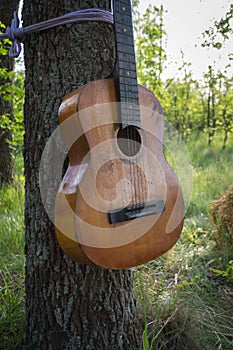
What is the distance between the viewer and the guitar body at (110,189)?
117 centimetres

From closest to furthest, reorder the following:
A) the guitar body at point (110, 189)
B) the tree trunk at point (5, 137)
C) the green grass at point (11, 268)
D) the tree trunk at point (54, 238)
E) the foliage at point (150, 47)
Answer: the guitar body at point (110, 189)
the tree trunk at point (54, 238)
the green grass at point (11, 268)
the tree trunk at point (5, 137)
the foliage at point (150, 47)

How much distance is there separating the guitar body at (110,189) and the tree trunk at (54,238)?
0.85 feet

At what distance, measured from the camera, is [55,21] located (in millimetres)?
1403

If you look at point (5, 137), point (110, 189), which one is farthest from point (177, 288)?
point (5, 137)

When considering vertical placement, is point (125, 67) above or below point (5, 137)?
below

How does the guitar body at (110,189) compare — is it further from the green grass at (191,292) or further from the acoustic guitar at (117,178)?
the green grass at (191,292)

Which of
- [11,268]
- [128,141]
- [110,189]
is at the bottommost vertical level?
[11,268]

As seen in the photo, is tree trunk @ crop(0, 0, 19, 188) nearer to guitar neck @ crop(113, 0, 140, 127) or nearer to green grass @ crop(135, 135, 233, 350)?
green grass @ crop(135, 135, 233, 350)

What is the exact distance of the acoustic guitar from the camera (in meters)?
1.18

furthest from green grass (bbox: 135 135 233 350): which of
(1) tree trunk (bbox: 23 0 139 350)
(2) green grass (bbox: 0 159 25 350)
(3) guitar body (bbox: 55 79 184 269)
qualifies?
(2) green grass (bbox: 0 159 25 350)

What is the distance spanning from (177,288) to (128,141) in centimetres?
112

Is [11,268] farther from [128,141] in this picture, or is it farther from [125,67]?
[125,67]

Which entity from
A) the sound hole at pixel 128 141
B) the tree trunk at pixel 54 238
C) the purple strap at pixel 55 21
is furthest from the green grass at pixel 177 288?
the purple strap at pixel 55 21

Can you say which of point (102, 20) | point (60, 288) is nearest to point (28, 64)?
point (102, 20)
